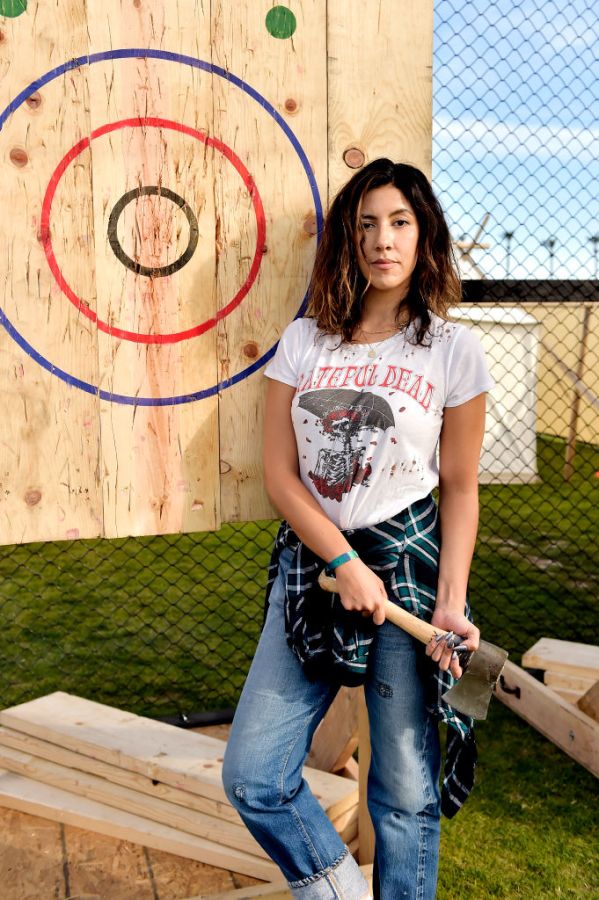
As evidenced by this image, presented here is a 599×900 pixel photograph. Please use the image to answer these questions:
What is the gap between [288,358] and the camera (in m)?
2.06

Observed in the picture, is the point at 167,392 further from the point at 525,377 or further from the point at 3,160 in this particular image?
the point at 525,377

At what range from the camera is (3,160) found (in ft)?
6.69

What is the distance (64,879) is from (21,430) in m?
1.41

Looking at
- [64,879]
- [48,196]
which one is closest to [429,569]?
[48,196]

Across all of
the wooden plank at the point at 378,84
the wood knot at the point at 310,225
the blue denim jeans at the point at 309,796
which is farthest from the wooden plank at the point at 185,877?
the wooden plank at the point at 378,84

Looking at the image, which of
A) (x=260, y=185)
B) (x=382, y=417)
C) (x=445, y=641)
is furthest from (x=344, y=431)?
(x=260, y=185)

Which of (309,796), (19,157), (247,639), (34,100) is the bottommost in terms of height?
(247,639)

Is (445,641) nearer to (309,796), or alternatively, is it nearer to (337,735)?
(309,796)

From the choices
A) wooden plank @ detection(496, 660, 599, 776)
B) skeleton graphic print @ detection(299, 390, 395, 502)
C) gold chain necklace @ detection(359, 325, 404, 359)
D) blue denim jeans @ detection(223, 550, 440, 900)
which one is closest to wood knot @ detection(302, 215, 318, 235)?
gold chain necklace @ detection(359, 325, 404, 359)

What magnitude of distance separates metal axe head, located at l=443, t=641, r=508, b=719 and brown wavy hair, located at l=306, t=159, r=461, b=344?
2.48ft

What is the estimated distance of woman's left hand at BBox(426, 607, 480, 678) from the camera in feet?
5.98

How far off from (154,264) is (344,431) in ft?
2.13

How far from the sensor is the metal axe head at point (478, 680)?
188 cm

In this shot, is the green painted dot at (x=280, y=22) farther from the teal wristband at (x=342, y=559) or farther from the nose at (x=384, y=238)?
the teal wristband at (x=342, y=559)
